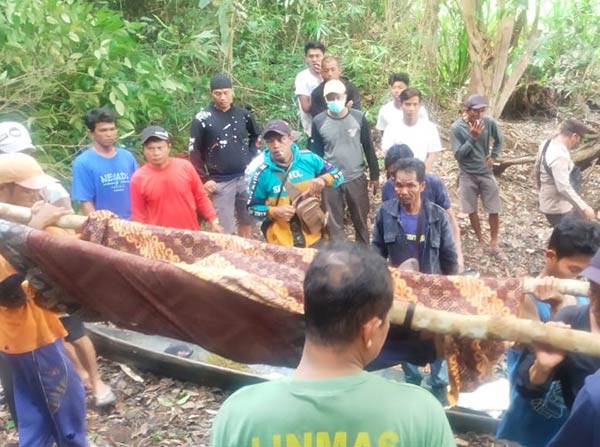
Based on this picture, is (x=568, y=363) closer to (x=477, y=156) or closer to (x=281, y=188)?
(x=281, y=188)

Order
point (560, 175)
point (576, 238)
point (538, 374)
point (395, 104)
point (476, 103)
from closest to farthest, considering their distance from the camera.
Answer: point (538, 374) < point (576, 238) < point (560, 175) < point (476, 103) < point (395, 104)

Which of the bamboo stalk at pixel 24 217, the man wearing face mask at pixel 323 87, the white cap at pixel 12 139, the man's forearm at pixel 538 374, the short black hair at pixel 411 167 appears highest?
the man wearing face mask at pixel 323 87

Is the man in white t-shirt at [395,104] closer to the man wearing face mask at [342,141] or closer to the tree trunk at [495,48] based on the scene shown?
the man wearing face mask at [342,141]

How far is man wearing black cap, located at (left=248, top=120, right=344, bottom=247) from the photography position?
4.70 meters

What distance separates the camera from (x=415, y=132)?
20.2 ft

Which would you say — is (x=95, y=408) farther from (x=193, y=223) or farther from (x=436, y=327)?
(x=436, y=327)

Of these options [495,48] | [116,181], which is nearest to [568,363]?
[116,181]

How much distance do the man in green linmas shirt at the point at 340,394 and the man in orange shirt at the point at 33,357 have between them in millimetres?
1688

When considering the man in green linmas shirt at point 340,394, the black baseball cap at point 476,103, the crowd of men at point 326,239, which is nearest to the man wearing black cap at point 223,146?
the crowd of men at point 326,239

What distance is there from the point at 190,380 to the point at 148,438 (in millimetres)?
561

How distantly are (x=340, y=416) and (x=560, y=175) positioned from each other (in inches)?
197

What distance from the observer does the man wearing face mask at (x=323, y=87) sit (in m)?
7.00

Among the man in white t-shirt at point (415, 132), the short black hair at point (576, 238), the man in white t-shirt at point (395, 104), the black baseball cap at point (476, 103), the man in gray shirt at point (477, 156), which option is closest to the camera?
the short black hair at point (576, 238)

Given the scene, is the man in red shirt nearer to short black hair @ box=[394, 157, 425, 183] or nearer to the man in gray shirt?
short black hair @ box=[394, 157, 425, 183]
